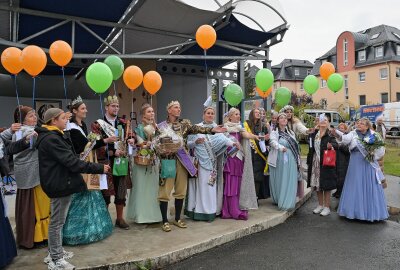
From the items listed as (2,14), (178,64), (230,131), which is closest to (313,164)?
(230,131)

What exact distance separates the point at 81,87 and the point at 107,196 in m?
9.46

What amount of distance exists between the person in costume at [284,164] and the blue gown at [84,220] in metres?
3.11

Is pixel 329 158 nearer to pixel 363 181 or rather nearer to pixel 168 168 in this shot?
pixel 363 181

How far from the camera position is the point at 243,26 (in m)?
9.77

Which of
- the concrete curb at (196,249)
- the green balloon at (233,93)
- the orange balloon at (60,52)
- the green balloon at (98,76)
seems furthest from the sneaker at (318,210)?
the orange balloon at (60,52)

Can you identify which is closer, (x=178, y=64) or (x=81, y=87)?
(x=81, y=87)

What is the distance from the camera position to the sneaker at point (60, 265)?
3.52m

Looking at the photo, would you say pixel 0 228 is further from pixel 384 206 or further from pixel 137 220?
pixel 384 206

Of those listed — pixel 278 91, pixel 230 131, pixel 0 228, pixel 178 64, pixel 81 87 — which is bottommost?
pixel 0 228

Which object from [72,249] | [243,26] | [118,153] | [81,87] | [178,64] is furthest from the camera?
[178,64]

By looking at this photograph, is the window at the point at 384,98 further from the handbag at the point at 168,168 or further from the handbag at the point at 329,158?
the handbag at the point at 168,168

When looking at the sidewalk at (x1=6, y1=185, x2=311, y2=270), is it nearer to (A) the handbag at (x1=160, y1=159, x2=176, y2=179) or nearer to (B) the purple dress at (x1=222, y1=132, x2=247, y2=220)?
(B) the purple dress at (x1=222, y1=132, x2=247, y2=220)

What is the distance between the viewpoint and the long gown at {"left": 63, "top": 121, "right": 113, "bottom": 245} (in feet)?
13.9

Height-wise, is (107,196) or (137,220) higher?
(107,196)
